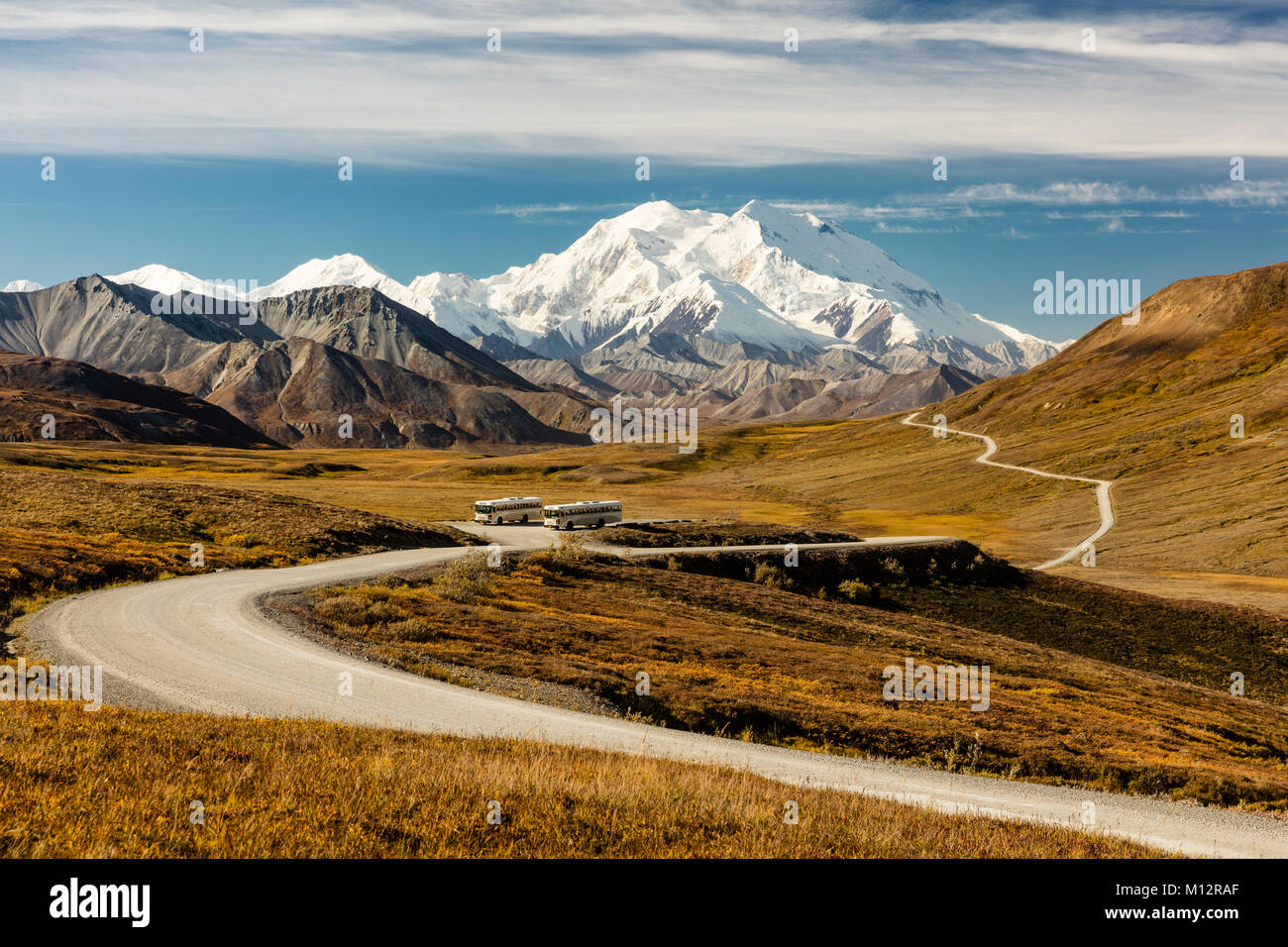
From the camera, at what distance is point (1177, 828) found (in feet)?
58.1

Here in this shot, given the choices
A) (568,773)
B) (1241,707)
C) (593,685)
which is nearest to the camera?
(568,773)

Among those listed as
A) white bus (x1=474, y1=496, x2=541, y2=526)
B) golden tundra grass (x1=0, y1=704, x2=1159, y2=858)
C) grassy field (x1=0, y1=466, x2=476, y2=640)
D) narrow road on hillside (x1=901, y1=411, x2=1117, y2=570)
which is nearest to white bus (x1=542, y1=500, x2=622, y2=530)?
white bus (x1=474, y1=496, x2=541, y2=526)

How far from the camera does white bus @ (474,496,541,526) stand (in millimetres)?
87500

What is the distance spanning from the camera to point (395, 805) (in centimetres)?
1233

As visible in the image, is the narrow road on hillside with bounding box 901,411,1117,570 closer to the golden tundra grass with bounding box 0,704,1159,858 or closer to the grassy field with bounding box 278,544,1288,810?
the grassy field with bounding box 278,544,1288,810

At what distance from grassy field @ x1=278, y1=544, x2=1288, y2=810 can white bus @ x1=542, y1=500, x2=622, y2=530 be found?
18.6m

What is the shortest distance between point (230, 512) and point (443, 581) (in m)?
27.9

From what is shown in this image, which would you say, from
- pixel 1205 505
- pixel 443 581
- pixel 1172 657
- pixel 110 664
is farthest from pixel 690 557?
pixel 1205 505

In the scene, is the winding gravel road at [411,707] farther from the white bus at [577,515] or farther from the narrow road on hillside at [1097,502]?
the narrow road on hillside at [1097,502]

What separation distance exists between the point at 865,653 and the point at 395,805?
32638mm

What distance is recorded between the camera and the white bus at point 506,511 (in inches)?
3445

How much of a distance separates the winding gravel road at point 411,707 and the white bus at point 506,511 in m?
53.1

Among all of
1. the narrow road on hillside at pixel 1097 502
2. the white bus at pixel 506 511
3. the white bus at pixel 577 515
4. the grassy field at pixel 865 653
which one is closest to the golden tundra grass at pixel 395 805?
the grassy field at pixel 865 653
